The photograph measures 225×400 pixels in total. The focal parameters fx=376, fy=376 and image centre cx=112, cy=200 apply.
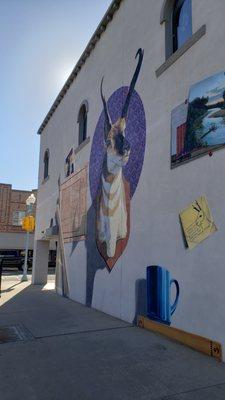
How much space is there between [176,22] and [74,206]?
716 centimetres

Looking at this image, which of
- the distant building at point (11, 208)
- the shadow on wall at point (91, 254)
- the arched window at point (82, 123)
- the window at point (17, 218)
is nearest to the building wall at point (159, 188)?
the shadow on wall at point (91, 254)

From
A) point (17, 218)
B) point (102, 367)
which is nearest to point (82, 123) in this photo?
point (102, 367)

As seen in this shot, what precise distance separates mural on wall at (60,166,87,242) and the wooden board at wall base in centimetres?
509

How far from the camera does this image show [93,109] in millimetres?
12164

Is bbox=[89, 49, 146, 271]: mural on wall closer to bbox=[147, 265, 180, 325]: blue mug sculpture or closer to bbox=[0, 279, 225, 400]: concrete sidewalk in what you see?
bbox=[147, 265, 180, 325]: blue mug sculpture

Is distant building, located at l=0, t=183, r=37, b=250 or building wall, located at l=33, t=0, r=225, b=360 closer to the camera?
building wall, located at l=33, t=0, r=225, b=360

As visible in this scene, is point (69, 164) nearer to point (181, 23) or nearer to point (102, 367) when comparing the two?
point (181, 23)

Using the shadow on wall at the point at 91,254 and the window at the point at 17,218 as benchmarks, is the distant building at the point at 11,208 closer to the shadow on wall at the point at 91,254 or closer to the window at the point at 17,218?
the window at the point at 17,218

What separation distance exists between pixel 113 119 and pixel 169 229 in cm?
437

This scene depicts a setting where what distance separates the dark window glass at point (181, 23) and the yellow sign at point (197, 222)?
11.5 feet

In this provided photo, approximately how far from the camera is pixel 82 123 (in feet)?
45.6

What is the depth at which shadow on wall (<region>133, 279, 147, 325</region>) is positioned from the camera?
7.98m

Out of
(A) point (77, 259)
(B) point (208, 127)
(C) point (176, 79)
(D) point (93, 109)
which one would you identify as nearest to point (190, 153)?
(B) point (208, 127)

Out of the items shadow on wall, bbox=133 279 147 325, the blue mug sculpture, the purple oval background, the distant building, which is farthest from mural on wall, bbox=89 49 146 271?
the distant building
